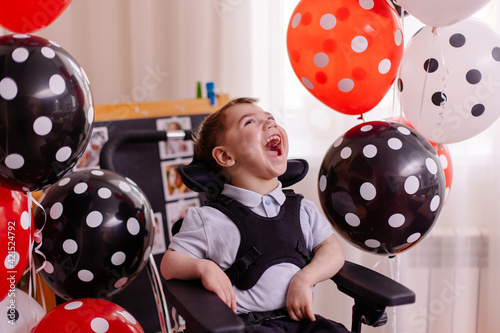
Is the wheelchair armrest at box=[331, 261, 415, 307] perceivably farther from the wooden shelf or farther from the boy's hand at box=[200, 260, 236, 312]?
the wooden shelf

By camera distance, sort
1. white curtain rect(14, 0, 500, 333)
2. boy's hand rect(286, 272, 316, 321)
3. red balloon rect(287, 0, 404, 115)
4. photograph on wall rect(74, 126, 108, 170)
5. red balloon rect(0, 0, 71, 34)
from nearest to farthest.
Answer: red balloon rect(0, 0, 71, 34) → boy's hand rect(286, 272, 316, 321) → red balloon rect(287, 0, 404, 115) → photograph on wall rect(74, 126, 108, 170) → white curtain rect(14, 0, 500, 333)

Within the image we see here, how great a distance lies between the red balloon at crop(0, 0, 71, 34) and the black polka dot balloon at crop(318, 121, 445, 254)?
2.53 ft

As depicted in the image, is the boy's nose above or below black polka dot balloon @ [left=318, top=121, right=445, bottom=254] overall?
above

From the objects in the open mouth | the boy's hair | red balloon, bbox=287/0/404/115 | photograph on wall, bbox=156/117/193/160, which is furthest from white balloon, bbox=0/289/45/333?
red balloon, bbox=287/0/404/115

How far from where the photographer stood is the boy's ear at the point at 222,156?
142 cm

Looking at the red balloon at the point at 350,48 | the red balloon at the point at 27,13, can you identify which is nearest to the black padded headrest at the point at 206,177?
the red balloon at the point at 350,48

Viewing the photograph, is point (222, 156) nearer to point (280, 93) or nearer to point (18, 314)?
point (18, 314)

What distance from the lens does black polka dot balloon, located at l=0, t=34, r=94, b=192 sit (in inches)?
40.2

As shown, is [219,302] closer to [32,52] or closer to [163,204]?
[32,52]

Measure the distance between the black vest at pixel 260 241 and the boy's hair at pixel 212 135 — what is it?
0.14 meters

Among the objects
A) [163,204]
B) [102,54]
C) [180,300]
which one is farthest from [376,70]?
[102,54]

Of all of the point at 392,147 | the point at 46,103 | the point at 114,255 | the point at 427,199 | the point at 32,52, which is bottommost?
the point at 114,255

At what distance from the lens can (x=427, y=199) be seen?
1.31m

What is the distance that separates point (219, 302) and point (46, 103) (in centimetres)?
54
